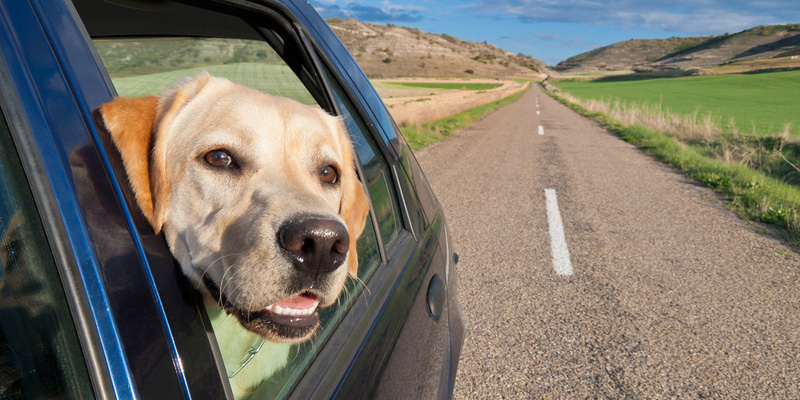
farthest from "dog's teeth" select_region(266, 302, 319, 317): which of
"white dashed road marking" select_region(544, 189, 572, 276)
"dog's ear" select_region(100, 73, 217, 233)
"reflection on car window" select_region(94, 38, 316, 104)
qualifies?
"white dashed road marking" select_region(544, 189, 572, 276)

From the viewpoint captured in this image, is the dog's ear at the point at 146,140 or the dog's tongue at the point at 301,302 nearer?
the dog's ear at the point at 146,140

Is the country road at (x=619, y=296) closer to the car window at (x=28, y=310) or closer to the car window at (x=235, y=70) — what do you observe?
the car window at (x=235, y=70)

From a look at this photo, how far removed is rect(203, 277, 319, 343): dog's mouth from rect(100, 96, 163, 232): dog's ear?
242mm

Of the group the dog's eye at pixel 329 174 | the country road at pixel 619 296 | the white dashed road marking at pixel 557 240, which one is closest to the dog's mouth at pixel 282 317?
the dog's eye at pixel 329 174

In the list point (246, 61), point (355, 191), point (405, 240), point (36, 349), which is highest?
point (246, 61)

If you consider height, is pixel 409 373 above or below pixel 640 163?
above

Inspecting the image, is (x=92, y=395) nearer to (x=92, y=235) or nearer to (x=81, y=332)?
(x=81, y=332)

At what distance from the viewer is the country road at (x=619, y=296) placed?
2996 mm

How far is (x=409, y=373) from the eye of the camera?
5.20 ft

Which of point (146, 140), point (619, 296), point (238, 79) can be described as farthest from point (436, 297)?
A: point (619, 296)

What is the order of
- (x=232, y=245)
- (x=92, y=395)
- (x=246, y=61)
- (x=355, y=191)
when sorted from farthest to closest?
(x=246, y=61) → (x=355, y=191) → (x=232, y=245) → (x=92, y=395)

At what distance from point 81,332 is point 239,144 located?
2.93ft

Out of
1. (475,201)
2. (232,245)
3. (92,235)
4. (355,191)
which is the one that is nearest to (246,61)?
(355,191)

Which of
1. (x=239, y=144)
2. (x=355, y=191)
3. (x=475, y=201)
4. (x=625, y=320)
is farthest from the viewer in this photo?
(x=475, y=201)
